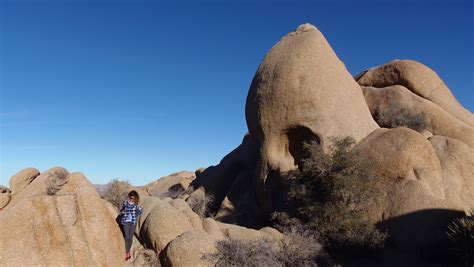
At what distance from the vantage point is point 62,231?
9.23 meters

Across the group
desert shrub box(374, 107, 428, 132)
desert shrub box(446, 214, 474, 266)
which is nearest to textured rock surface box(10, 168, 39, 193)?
desert shrub box(446, 214, 474, 266)

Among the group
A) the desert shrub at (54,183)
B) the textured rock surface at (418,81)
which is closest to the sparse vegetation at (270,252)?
the desert shrub at (54,183)

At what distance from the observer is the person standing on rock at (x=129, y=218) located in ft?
33.8

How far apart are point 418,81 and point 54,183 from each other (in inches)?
864

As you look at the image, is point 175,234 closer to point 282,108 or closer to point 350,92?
point 282,108

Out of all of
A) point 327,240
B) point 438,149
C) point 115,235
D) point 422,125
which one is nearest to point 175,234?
point 115,235

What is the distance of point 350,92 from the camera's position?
747 inches

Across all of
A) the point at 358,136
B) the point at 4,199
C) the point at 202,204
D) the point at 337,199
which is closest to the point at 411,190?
the point at 337,199

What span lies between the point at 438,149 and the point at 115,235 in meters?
14.6

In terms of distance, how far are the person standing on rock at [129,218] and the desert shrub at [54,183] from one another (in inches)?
71.5

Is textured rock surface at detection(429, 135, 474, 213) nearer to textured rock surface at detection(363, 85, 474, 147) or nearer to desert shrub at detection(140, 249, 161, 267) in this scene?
textured rock surface at detection(363, 85, 474, 147)

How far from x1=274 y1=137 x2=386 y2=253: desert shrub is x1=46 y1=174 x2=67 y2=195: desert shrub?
7.59 metres

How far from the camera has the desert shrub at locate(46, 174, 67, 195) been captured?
10554mm

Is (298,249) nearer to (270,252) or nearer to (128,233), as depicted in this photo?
A: (270,252)
